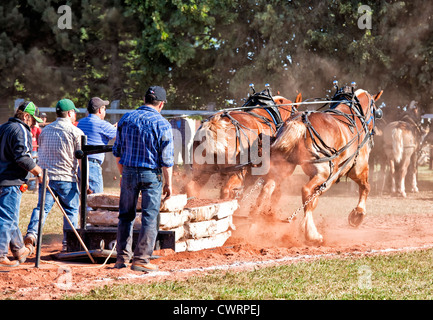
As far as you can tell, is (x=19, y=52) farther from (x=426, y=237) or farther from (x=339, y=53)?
(x=426, y=237)

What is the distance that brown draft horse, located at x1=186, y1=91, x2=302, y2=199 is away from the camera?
30.9 ft

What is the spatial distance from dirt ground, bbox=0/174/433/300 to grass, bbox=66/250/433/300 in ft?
1.09

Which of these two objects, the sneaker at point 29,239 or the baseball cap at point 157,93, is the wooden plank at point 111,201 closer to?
the sneaker at point 29,239

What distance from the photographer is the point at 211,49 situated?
2145 centimetres

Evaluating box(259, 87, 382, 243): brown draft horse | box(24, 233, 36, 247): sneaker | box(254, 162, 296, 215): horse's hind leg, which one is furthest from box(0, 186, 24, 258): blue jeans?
box(259, 87, 382, 243): brown draft horse

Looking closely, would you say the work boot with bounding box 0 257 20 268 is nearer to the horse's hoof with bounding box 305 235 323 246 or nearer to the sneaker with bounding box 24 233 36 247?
the sneaker with bounding box 24 233 36 247

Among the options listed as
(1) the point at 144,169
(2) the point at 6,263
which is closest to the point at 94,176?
(2) the point at 6,263

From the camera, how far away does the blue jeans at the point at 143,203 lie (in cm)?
649

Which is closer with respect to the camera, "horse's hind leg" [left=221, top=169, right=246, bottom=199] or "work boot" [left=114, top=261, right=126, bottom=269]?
"work boot" [left=114, top=261, right=126, bottom=269]

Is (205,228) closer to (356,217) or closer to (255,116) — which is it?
(255,116)

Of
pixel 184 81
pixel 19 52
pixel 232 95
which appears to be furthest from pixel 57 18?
pixel 232 95

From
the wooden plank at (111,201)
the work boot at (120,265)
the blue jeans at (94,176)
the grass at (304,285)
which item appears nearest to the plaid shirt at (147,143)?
the wooden plank at (111,201)

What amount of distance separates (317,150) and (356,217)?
211cm

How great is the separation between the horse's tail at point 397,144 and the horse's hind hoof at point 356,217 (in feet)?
28.4
